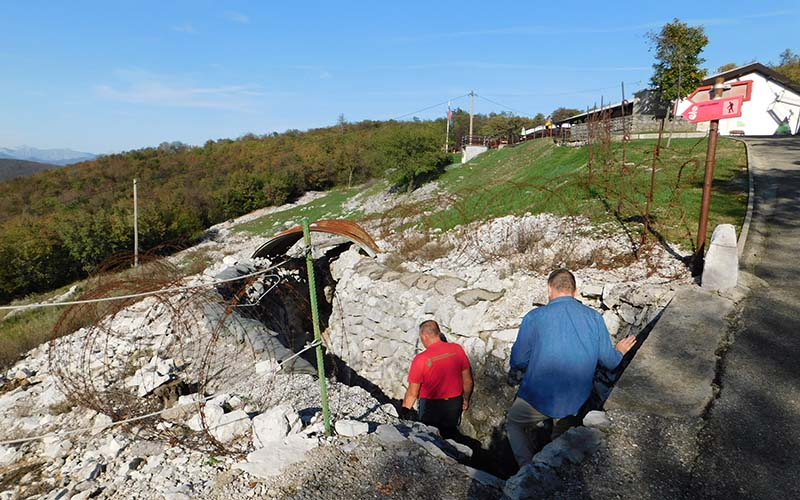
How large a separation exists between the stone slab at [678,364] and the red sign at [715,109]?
2.11m

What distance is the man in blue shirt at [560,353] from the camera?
131 inches

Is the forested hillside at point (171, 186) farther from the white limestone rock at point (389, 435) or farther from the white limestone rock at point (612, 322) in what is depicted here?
the white limestone rock at point (612, 322)

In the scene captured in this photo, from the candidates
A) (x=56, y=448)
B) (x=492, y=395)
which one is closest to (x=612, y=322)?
(x=492, y=395)

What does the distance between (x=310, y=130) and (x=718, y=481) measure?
80.5m

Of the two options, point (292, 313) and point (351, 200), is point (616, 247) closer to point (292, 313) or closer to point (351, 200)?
point (292, 313)

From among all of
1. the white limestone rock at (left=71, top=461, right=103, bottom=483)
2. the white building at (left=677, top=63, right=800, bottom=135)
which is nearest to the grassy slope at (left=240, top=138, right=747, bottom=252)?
the white limestone rock at (left=71, top=461, right=103, bottom=483)

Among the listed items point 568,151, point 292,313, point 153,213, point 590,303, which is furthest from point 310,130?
point 590,303

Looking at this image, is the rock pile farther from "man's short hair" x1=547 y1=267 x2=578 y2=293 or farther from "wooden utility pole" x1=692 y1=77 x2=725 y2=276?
"man's short hair" x1=547 y1=267 x2=578 y2=293

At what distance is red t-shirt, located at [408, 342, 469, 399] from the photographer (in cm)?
462

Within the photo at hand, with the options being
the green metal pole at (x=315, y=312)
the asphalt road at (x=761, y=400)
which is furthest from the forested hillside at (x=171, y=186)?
the asphalt road at (x=761, y=400)

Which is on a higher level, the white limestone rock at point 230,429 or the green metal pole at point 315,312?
the green metal pole at point 315,312

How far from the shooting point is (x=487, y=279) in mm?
7531

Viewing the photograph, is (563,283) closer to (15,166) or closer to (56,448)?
(56,448)

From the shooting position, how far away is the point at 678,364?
3834mm
